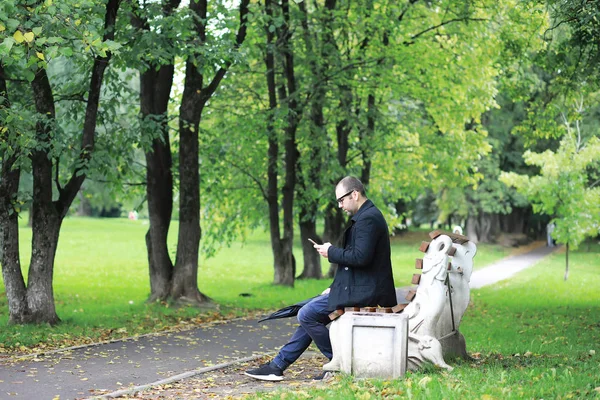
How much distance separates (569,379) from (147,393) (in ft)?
12.7

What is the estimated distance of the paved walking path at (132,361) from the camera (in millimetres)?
8719

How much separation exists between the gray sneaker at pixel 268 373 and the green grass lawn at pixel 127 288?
4.15 meters

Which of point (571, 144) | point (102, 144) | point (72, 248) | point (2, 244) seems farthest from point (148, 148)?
point (72, 248)

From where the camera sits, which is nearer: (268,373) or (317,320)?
→ (317,320)

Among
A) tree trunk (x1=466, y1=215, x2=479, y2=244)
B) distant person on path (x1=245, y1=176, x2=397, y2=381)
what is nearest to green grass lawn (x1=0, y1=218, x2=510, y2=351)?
tree trunk (x1=466, y1=215, x2=479, y2=244)

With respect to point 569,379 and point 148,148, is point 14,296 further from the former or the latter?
point 569,379

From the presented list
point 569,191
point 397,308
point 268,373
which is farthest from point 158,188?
point 569,191

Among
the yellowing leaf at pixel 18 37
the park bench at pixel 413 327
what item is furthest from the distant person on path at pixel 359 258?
the yellowing leaf at pixel 18 37

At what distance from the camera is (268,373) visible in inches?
344

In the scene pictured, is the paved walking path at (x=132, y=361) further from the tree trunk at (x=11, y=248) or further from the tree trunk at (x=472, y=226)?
the tree trunk at (x=472, y=226)

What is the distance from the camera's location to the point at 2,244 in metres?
13.4

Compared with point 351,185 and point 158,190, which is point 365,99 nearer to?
point 158,190

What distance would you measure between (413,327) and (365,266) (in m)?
0.88

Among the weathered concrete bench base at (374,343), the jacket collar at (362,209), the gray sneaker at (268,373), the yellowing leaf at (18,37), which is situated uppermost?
the yellowing leaf at (18,37)
